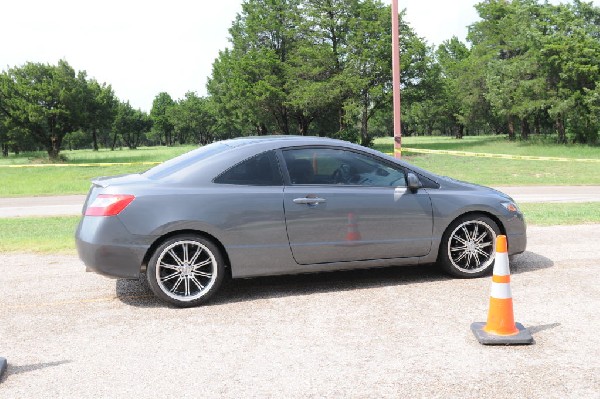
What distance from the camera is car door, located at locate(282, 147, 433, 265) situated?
524cm

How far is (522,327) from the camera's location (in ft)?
13.5

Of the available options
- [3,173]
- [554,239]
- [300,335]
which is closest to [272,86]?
[3,173]

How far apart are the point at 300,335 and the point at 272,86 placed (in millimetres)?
45715

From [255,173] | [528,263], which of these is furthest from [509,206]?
[255,173]

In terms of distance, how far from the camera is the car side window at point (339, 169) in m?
5.40

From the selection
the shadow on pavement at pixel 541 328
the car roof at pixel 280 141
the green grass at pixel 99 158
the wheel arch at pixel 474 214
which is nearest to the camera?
the shadow on pavement at pixel 541 328

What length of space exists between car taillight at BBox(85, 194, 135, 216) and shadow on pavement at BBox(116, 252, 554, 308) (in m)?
0.88

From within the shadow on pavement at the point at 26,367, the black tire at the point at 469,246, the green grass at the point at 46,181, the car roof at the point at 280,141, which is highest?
the car roof at the point at 280,141

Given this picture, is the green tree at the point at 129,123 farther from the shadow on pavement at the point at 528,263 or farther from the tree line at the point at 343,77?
the shadow on pavement at the point at 528,263

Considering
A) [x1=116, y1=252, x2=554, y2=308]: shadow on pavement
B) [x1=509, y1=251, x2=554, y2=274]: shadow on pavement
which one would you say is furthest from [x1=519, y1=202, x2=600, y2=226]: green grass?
[x1=116, y1=252, x2=554, y2=308]: shadow on pavement

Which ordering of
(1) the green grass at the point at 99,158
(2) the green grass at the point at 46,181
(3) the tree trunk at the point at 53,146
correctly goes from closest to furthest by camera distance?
(2) the green grass at the point at 46,181 → (1) the green grass at the point at 99,158 → (3) the tree trunk at the point at 53,146

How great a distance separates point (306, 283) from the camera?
5727 mm

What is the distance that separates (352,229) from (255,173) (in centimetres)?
109

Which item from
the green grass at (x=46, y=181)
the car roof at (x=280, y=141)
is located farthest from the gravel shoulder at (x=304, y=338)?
the green grass at (x=46, y=181)
